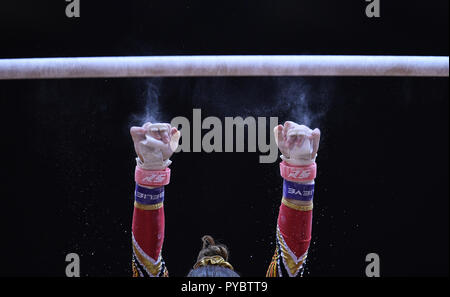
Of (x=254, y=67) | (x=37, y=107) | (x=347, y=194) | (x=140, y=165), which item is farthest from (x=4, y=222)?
(x=347, y=194)

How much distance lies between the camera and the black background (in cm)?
241

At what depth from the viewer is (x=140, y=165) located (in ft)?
6.45

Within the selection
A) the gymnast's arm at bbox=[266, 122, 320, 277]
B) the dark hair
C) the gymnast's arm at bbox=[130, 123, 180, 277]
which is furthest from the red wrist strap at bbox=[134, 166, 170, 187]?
the gymnast's arm at bbox=[266, 122, 320, 277]

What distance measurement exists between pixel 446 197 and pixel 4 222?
2.92 meters

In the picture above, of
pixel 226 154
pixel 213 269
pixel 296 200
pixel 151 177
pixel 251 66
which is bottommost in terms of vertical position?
pixel 213 269

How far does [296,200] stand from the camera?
193 centimetres

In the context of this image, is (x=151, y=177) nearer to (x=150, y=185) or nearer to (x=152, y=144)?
(x=150, y=185)

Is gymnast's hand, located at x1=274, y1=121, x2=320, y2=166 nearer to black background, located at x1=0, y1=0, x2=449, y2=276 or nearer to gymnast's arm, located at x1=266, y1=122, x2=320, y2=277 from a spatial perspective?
gymnast's arm, located at x1=266, y1=122, x2=320, y2=277

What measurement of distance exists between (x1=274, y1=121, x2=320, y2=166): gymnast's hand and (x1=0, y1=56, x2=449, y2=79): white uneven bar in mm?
270

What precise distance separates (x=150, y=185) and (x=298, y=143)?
29.3 inches

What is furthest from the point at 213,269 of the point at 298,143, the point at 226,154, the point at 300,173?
the point at 226,154

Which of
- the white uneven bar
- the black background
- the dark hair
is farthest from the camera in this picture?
the black background
